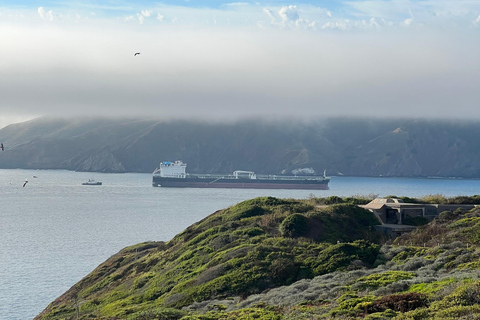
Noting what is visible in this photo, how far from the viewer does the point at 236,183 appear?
191 meters

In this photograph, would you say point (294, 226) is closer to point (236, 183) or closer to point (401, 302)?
point (401, 302)

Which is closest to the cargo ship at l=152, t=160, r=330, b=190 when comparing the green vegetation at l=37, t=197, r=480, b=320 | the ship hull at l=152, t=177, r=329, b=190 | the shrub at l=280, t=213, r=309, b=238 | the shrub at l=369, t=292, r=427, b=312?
the ship hull at l=152, t=177, r=329, b=190

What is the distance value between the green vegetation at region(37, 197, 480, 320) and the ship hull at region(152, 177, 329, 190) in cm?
13895

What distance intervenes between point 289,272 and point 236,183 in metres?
158

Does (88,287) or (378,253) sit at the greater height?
(378,253)

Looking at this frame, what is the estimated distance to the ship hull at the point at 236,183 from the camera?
188750mm

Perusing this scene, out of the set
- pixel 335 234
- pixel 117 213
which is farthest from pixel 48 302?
pixel 117 213

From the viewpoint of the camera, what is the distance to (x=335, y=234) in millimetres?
41188

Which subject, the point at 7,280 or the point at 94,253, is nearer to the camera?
the point at 7,280

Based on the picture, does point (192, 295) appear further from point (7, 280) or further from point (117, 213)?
point (117, 213)

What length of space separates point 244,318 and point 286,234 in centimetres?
1665

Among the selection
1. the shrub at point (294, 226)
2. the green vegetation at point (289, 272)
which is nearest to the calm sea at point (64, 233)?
the green vegetation at point (289, 272)

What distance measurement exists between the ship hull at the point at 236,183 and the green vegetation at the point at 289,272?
139 meters

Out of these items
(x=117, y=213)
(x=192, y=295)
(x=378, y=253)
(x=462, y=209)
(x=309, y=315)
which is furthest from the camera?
(x=117, y=213)
